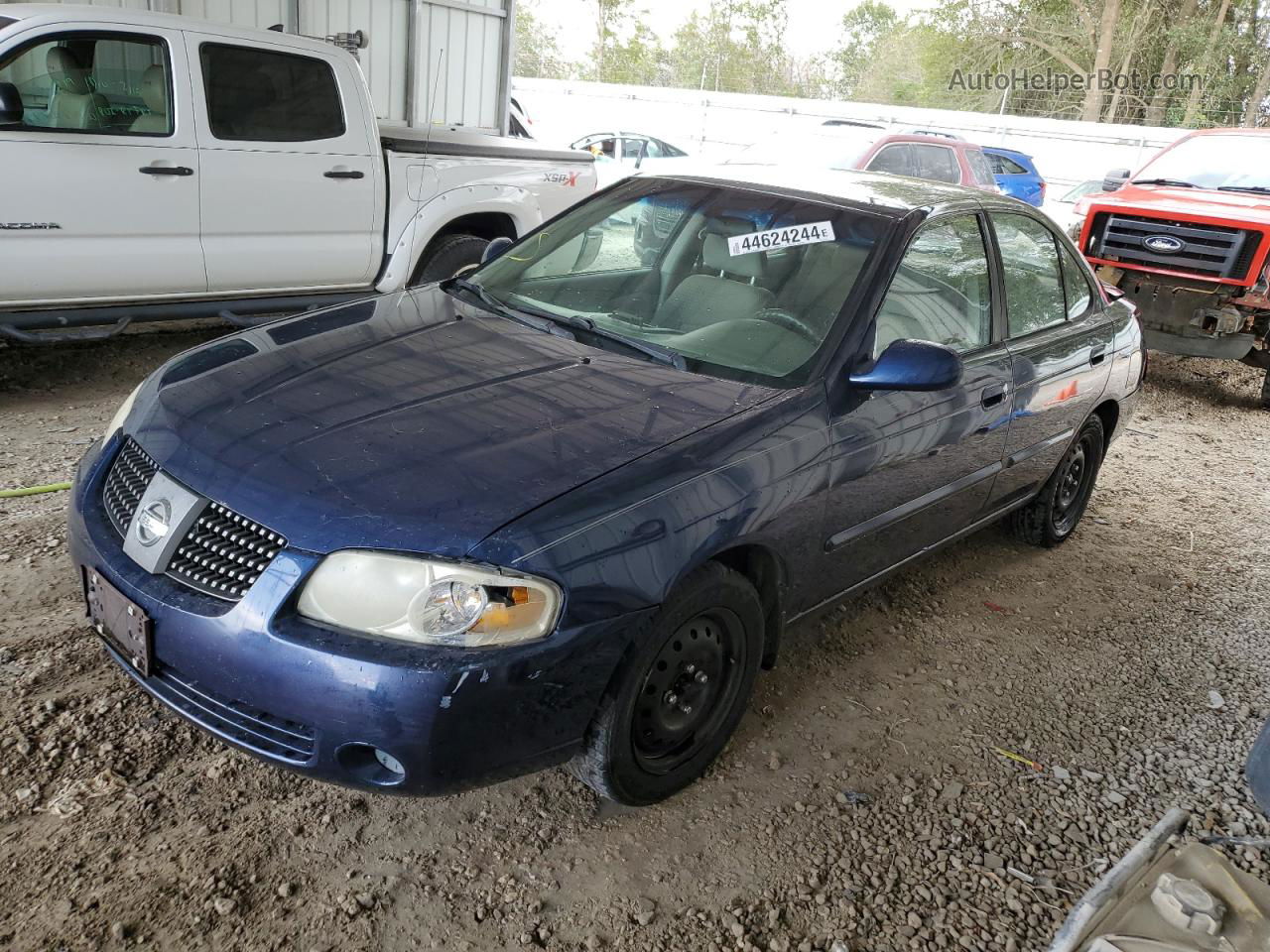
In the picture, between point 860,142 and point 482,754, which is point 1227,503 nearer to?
point 482,754

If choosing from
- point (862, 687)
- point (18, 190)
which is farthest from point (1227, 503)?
point (18, 190)

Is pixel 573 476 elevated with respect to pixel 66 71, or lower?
lower

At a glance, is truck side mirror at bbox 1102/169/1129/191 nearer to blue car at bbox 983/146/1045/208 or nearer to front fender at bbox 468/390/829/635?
blue car at bbox 983/146/1045/208

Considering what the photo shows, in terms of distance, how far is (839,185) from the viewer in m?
3.81

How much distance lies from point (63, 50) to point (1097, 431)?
215 inches

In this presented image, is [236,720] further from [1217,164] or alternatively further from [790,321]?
[1217,164]

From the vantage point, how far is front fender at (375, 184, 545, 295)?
6852 millimetres

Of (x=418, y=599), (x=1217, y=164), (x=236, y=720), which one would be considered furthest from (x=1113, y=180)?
(x=236, y=720)

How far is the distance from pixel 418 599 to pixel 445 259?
528 centimetres

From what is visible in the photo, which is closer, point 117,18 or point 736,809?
point 736,809

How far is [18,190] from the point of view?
507 cm

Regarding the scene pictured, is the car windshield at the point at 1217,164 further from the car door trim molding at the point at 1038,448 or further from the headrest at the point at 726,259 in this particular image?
the headrest at the point at 726,259

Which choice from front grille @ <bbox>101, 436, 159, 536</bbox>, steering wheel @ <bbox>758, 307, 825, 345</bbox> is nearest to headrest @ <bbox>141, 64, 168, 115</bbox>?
front grille @ <bbox>101, 436, 159, 536</bbox>

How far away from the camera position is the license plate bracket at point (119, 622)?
240cm
